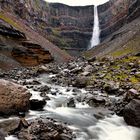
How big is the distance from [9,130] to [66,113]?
661cm

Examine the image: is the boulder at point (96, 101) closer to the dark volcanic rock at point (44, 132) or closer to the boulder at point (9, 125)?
the dark volcanic rock at point (44, 132)

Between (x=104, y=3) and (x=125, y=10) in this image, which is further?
(x=104, y=3)

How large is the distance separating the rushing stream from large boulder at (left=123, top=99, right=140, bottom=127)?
0.37 meters

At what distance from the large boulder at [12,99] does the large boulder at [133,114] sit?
6394 mm

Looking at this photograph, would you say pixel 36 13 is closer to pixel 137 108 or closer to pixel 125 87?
pixel 125 87

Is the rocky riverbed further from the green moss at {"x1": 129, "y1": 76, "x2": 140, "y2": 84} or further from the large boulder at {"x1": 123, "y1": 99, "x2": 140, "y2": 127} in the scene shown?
the green moss at {"x1": 129, "y1": 76, "x2": 140, "y2": 84}

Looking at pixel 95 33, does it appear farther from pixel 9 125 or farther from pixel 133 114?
pixel 9 125

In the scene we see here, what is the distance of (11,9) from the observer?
12875cm

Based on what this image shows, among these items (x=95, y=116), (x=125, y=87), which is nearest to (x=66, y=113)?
(x=95, y=116)

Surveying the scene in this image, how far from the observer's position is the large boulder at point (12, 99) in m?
17.1

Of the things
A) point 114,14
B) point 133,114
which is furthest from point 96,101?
point 114,14

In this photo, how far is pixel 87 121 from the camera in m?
19.0

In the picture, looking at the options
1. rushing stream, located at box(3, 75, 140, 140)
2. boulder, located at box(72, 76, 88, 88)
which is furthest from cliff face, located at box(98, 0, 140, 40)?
rushing stream, located at box(3, 75, 140, 140)

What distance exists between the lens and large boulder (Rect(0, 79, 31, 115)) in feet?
56.0
